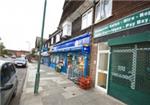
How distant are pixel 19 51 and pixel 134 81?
11840 cm

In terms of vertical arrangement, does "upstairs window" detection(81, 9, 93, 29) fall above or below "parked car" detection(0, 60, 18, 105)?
above

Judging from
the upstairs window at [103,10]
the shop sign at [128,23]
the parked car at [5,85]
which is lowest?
the parked car at [5,85]

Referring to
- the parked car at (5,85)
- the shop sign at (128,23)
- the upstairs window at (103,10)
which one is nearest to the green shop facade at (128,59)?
the shop sign at (128,23)

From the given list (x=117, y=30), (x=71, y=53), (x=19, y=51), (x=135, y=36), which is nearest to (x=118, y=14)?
(x=117, y=30)

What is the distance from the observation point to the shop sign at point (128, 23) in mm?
5465

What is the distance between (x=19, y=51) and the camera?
11488 centimetres

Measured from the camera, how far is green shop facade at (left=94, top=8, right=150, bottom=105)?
534cm

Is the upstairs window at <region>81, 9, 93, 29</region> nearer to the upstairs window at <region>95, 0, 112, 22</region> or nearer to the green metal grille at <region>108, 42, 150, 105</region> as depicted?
the upstairs window at <region>95, 0, 112, 22</region>

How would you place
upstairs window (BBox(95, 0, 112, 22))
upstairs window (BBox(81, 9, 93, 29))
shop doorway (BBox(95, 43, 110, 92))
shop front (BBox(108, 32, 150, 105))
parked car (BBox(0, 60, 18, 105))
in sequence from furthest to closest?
upstairs window (BBox(81, 9, 93, 29)), upstairs window (BBox(95, 0, 112, 22)), shop doorway (BBox(95, 43, 110, 92)), shop front (BBox(108, 32, 150, 105)), parked car (BBox(0, 60, 18, 105))

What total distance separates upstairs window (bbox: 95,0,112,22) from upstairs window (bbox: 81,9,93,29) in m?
1.03

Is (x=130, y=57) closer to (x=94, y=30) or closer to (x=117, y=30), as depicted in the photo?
(x=117, y=30)

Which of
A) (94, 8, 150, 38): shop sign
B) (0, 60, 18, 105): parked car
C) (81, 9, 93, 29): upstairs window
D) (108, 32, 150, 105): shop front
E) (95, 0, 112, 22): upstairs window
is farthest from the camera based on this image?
(81, 9, 93, 29): upstairs window

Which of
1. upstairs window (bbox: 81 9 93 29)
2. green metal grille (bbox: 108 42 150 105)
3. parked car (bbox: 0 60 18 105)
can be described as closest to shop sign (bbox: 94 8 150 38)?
green metal grille (bbox: 108 42 150 105)

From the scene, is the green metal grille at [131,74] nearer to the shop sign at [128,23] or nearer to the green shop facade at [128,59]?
the green shop facade at [128,59]
